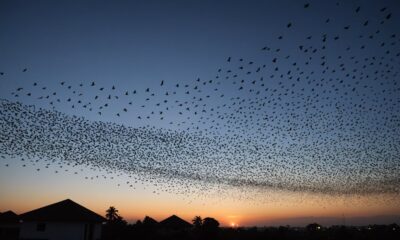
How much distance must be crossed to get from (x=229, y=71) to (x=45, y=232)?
3110 centimetres

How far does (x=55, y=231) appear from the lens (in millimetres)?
35812

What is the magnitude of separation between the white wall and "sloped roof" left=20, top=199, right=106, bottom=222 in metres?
0.74

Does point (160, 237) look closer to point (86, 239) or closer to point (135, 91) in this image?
point (86, 239)

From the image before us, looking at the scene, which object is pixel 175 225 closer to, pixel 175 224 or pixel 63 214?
pixel 175 224

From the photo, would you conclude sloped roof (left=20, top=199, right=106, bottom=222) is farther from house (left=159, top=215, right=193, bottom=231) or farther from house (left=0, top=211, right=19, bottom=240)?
house (left=159, top=215, right=193, bottom=231)

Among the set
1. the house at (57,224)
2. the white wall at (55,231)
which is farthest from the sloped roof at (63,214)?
the white wall at (55,231)

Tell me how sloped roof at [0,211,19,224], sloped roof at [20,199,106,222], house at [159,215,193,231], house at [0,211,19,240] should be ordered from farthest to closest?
house at [159,215,193,231] → sloped roof at [0,211,19,224] → house at [0,211,19,240] → sloped roof at [20,199,106,222]

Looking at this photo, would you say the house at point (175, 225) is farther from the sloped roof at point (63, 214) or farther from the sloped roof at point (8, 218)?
the sloped roof at point (8, 218)

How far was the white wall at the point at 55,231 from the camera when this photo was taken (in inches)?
1400

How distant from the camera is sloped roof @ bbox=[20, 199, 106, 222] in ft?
118

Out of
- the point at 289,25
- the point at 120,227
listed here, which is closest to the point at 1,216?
the point at 120,227

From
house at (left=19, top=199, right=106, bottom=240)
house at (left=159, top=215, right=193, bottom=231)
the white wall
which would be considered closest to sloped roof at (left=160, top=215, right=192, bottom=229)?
house at (left=159, top=215, right=193, bottom=231)

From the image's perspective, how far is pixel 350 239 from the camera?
51.8 meters

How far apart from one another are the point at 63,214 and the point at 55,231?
193 centimetres
